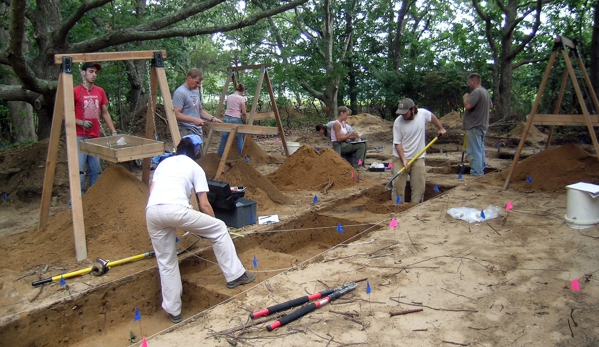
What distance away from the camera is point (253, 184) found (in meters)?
6.75

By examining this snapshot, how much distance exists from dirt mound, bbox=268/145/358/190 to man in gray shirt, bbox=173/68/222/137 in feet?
6.74

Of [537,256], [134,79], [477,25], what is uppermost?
[477,25]

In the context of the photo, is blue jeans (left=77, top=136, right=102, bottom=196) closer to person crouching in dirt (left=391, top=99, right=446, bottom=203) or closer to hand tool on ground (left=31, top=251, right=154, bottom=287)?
hand tool on ground (left=31, top=251, right=154, bottom=287)

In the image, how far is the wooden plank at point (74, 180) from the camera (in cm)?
449

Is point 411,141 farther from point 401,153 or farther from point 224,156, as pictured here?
point 224,156

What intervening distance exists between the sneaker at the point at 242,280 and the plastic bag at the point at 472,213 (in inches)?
108

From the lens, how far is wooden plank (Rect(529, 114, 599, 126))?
19.0 ft

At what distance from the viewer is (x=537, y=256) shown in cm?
430

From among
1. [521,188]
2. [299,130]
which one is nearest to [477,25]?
[299,130]

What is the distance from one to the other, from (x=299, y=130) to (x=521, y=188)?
11.2m

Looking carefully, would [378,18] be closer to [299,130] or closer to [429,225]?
[299,130]

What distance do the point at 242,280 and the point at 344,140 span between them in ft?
17.7

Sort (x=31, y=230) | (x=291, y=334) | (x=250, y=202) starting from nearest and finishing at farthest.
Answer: (x=291, y=334)
(x=31, y=230)
(x=250, y=202)

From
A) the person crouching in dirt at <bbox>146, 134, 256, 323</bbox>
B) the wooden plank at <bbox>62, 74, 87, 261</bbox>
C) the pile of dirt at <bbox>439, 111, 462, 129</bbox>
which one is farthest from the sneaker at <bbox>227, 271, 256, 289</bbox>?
the pile of dirt at <bbox>439, 111, 462, 129</bbox>
